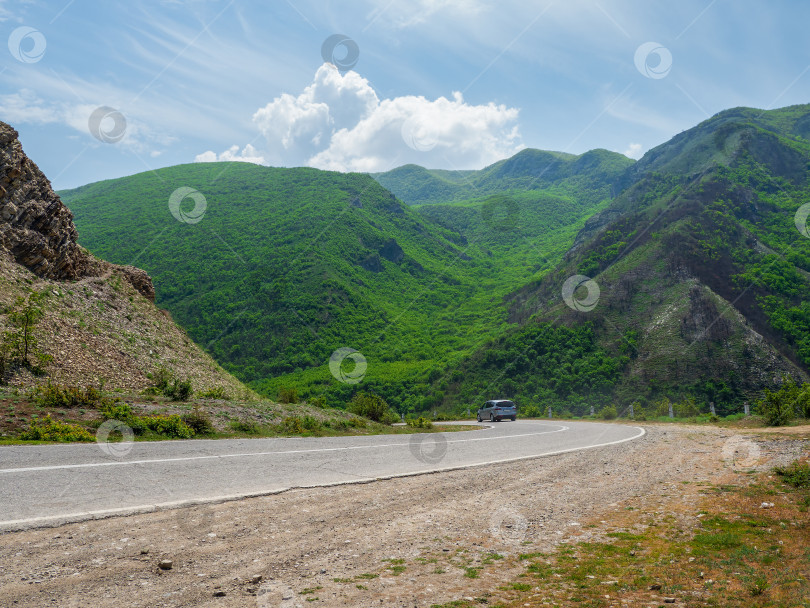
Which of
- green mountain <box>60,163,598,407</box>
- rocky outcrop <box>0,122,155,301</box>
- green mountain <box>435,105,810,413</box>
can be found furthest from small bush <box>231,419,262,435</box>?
green mountain <box>60,163,598,407</box>

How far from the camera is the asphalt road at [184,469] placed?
19.6 ft

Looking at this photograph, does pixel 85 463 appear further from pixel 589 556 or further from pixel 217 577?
pixel 589 556

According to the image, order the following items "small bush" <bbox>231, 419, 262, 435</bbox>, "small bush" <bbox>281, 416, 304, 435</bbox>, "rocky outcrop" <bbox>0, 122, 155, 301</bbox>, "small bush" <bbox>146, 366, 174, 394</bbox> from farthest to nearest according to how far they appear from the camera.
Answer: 1. "rocky outcrop" <bbox>0, 122, 155, 301</bbox>
2. "small bush" <bbox>146, 366, 174, 394</bbox>
3. "small bush" <bbox>281, 416, 304, 435</bbox>
4. "small bush" <bbox>231, 419, 262, 435</bbox>

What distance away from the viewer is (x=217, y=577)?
4.08m

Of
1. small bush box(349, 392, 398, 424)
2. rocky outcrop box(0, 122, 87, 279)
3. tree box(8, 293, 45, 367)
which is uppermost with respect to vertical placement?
rocky outcrop box(0, 122, 87, 279)

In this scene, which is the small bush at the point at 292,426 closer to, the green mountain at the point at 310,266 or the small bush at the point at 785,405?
the small bush at the point at 785,405

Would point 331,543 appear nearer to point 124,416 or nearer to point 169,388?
point 124,416

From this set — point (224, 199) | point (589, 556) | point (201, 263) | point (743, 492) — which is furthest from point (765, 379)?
point (224, 199)

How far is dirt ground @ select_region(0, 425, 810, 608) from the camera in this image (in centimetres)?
381

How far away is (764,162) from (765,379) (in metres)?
60.6

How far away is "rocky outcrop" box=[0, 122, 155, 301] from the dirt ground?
23529mm

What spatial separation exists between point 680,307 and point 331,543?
55.1 meters

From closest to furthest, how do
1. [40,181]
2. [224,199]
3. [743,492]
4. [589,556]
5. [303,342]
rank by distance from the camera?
[589,556], [743,492], [40,181], [303,342], [224,199]

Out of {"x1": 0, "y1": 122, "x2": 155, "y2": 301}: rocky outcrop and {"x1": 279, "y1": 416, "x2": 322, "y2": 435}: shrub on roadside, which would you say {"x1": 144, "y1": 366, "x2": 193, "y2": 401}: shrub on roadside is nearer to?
{"x1": 279, "y1": 416, "x2": 322, "y2": 435}: shrub on roadside
